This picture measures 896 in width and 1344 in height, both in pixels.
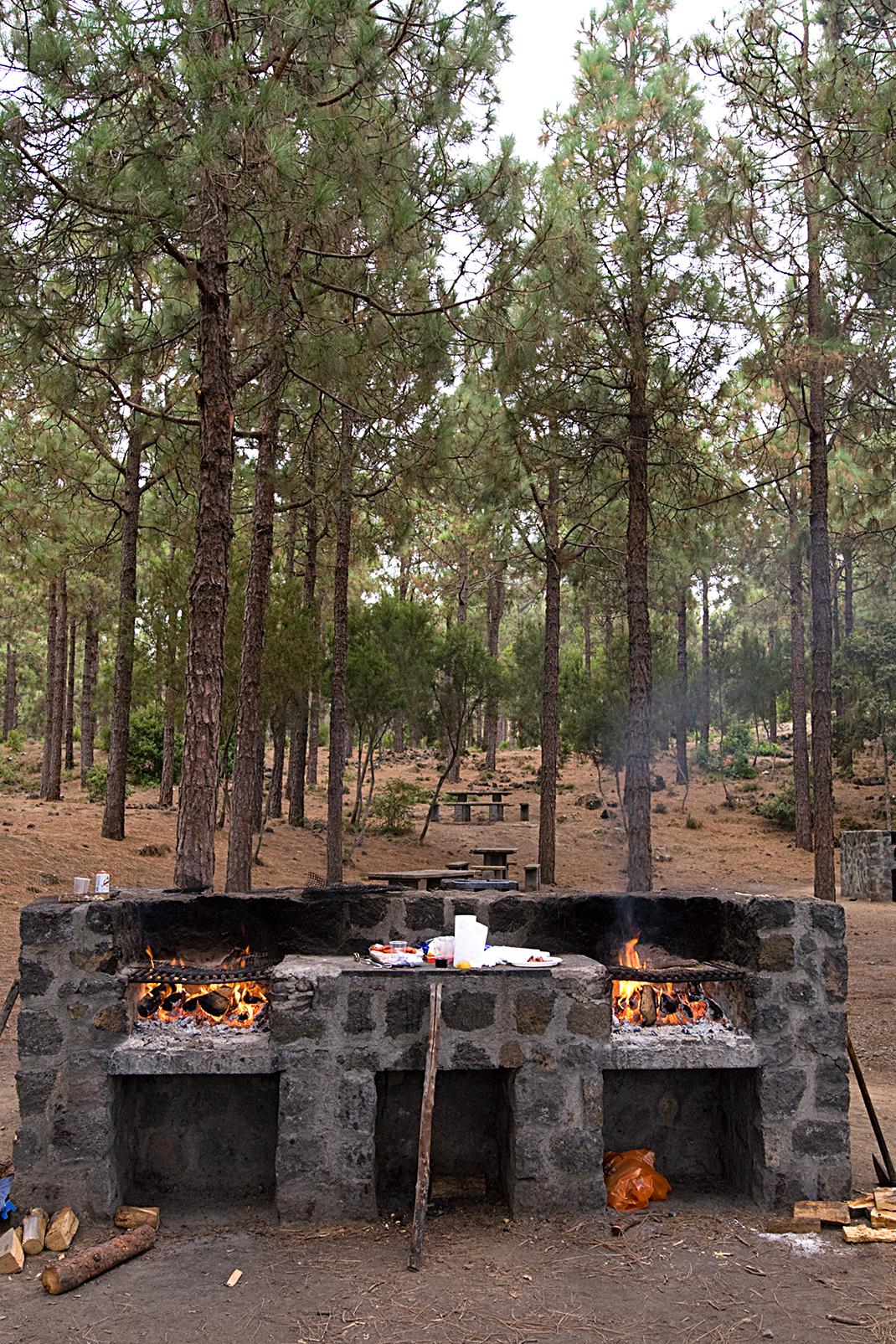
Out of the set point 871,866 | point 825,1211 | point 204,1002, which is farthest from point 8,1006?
point 871,866

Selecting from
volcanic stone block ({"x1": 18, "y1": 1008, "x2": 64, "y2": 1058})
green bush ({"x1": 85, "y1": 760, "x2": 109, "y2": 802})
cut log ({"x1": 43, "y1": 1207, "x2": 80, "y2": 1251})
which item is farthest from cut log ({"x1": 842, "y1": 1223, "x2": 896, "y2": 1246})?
green bush ({"x1": 85, "y1": 760, "x2": 109, "y2": 802})

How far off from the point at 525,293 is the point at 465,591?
2074cm

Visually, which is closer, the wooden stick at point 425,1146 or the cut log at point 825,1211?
the wooden stick at point 425,1146

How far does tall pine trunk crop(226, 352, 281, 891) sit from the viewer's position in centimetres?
1103

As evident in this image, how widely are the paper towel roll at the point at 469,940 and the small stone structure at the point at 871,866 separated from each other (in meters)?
13.4

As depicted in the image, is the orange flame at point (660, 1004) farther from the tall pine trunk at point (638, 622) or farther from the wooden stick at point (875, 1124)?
the tall pine trunk at point (638, 622)

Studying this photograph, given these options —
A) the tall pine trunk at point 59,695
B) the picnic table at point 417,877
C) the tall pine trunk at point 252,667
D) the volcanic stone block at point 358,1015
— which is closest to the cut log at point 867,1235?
the volcanic stone block at point 358,1015

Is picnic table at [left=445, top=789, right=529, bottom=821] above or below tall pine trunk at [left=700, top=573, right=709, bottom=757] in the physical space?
below

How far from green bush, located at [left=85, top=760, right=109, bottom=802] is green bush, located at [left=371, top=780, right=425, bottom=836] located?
18.5 feet

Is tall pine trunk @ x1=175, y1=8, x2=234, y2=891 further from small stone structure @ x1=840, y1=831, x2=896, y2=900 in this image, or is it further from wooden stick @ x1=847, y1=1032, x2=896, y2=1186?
small stone structure @ x1=840, y1=831, x2=896, y2=900

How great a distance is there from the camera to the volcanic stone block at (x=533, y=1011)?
452 centimetres

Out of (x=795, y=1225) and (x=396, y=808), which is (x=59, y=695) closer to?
(x=396, y=808)

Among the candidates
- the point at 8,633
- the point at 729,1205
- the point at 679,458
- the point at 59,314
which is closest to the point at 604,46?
the point at 679,458

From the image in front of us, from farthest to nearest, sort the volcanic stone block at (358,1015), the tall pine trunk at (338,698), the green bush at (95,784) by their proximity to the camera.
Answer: the green bush at (95,784) → the tall pine trunk at (338,698) → the volcanic stone block at (358,1015)
